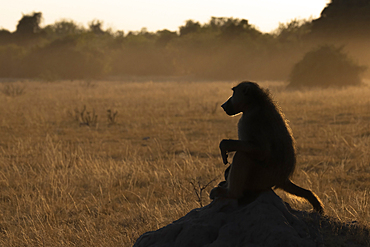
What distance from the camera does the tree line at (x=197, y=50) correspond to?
33.6 meters

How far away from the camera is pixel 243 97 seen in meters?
2.61

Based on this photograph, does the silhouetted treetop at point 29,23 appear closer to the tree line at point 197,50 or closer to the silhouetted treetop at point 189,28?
the tree line at point 197,50

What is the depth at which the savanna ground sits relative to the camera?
4152 millimetres

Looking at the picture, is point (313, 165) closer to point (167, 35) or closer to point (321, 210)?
point (321, 210)

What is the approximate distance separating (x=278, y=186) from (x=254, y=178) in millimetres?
248

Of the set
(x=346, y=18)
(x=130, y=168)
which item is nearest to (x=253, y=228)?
(x=130, y=168)

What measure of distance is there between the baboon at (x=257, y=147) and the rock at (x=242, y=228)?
4.5 inches

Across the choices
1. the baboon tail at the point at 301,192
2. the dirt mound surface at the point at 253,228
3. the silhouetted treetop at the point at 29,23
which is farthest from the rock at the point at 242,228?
the silhouetted treetop at the point at 29,23

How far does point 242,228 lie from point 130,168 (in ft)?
13.5

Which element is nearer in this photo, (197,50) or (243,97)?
(243,97)

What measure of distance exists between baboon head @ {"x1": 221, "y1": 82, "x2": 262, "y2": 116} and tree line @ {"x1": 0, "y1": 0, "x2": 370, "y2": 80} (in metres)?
31.2

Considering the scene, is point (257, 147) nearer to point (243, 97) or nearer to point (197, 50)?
point (243, 97)

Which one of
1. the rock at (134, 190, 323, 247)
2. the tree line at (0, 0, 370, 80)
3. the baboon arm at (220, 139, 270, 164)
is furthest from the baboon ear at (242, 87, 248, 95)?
the tree line at (0, 0, 370, 80)

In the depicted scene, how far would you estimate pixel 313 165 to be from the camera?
6512mm
